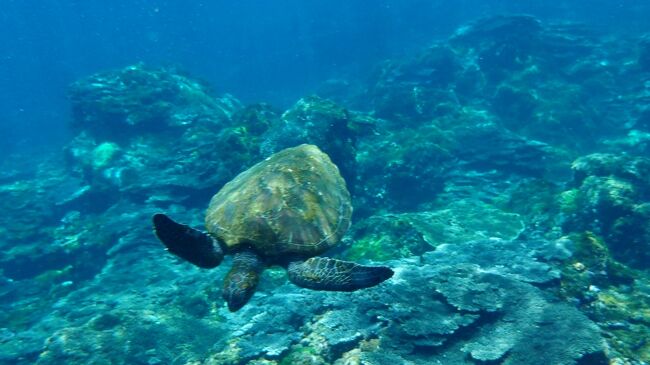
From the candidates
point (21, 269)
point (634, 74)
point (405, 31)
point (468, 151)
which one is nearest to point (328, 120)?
point (468, 151)

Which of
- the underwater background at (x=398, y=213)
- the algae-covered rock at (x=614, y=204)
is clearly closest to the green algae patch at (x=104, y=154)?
the underwater background at (x=398, y=213)

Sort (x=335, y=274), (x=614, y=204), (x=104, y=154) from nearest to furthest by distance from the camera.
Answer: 1. (x=335, y=274)
2. (x=614, y=204)
3. (x=104, y=154)

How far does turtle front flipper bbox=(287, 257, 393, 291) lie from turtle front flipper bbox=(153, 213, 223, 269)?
1046mm

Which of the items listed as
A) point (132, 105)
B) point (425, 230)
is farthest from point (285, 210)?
point (132, 105)

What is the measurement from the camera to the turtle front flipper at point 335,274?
485cm

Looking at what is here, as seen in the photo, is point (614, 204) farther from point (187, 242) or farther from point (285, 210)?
point (187, 242)

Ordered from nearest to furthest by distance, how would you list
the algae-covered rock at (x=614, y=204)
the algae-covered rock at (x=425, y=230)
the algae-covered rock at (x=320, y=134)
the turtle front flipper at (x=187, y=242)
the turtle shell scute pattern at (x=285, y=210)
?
1. the turtle front flipper at (x=187, y=242)
2. the turtle shell scute pattern at (x=285, y=210)
3. the algae-covered rock at (x=614, y=204)
4. the algae-covered rock at (x=425, y=230)
5. the algae-covered rock at (x=320, y=134)

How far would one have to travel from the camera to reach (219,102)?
75.2 ft

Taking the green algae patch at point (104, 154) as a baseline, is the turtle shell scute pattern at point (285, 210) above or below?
below

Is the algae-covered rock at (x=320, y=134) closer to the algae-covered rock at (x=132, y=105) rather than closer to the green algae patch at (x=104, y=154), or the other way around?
the algae-covered rock at (x=132, y=105)

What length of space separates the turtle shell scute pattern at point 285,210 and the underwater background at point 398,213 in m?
2.16

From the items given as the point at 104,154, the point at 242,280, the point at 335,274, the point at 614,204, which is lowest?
the point at 614,204

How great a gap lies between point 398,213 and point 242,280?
878 centimetres

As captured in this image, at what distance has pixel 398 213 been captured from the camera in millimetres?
A: 13266
